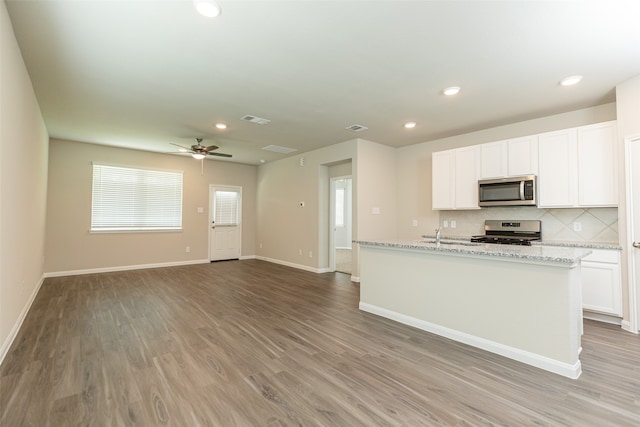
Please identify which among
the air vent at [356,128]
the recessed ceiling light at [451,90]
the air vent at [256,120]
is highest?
the air vent at [356,128]

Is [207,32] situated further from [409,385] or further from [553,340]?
[553,340]

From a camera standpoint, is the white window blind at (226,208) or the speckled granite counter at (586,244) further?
the white window blind at (226,208)

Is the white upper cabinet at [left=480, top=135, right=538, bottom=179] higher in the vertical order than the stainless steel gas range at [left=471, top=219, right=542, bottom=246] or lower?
higher

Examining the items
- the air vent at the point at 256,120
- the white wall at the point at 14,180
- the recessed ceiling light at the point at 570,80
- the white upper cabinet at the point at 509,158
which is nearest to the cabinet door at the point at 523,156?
the white upper cabinet at the point at 509,158

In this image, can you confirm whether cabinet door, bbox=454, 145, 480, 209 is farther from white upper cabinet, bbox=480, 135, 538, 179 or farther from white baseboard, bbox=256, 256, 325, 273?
white baseboard, bbox=256, 256, 325, 273

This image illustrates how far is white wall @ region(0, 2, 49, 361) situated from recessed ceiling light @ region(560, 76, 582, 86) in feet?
16.4

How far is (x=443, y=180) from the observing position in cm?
496

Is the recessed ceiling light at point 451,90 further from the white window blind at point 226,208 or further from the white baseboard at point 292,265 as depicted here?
the white window blind at point 226,208

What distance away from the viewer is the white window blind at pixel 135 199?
6.09m

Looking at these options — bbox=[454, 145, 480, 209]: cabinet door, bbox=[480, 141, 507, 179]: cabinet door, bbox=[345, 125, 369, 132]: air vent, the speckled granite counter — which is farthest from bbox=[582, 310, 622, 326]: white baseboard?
bbox=[345, 125, 369, 132]: air vent

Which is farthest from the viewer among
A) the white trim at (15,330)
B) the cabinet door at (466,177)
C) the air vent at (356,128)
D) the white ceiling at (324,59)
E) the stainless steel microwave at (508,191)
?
the air vent at (356,128)

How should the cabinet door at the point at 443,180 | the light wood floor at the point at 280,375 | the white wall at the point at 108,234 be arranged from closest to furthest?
1. the light wood floor at the point at 280,375
2. the cabinet door at the point at 443,180
3. the white wall at the point at 108,234

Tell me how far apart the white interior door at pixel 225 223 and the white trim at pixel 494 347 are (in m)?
5.45

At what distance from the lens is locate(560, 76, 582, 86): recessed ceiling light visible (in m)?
3.01
